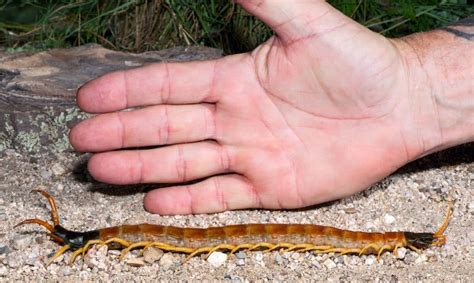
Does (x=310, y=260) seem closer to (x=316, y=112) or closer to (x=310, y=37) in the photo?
(x=316, y=112)

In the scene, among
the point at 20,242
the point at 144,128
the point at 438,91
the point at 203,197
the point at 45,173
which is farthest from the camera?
the point at 45,173

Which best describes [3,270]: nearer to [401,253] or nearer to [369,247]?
[369,247]

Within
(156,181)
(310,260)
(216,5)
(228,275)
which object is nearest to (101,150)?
(156,181)

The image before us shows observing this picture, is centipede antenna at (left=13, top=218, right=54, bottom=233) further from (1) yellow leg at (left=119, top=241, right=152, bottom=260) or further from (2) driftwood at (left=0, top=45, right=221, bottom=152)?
(2) driftwood at (left=0, top=45, right=221, bottom=152)

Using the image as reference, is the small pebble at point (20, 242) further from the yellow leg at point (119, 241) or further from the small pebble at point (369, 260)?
the small pebble at point (369, 260)

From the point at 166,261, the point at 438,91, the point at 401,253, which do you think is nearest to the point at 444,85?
the point at 438,91

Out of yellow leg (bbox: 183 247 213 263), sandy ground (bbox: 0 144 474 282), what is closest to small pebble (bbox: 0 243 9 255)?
sandy ground (bbox: 0 144 474 282)

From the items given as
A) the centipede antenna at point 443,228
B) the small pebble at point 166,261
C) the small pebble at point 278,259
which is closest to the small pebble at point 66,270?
the small pebble at point 166,261
